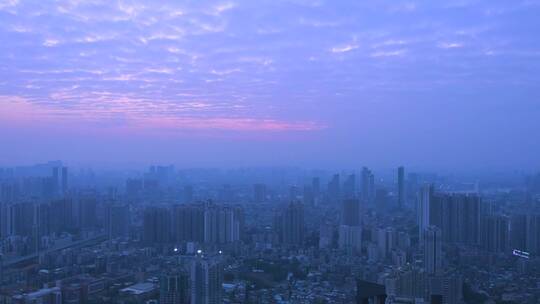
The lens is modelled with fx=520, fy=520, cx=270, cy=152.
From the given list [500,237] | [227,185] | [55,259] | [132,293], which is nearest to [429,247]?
[500,237]

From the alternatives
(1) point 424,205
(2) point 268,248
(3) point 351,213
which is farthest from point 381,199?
(2) point 268,248

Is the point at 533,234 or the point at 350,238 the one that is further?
the point at 350,238

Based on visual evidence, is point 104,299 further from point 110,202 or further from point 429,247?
point 110,202

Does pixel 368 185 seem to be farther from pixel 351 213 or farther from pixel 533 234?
pixel 533 234

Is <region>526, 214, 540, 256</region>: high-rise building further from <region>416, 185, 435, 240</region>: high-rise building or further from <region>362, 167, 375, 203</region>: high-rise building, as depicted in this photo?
<region>362, 167, 375, 203</region>: high-rise building

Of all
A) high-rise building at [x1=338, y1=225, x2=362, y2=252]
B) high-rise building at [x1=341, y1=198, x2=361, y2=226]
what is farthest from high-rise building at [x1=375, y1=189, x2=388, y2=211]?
high-rise building at [x1=338, y1=225, x2=362, y2=252]
